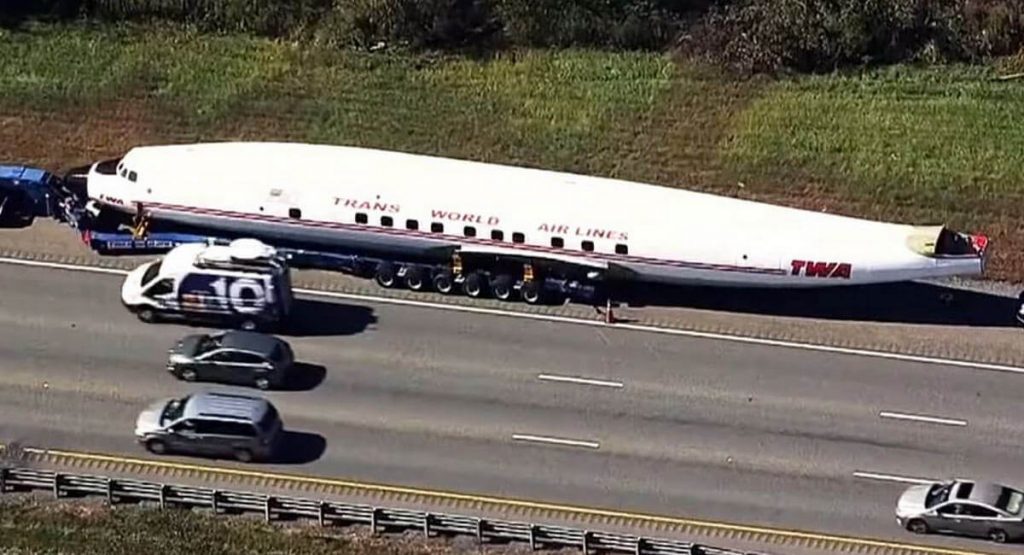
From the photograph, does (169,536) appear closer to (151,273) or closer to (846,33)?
(151,273)

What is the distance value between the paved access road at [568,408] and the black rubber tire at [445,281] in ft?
3.23

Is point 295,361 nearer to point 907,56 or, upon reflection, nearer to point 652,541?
point 652,541

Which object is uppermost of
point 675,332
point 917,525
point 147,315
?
point 147,315

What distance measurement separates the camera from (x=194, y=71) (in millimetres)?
68625

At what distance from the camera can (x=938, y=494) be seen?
48.3m

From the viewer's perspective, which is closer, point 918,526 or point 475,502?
point 918,526

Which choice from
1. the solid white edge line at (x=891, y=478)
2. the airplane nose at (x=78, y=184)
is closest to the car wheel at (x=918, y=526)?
the solid white edge line at (x=891, y=478)

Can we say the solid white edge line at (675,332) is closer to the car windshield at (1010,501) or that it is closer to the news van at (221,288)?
the news van at (221,288)

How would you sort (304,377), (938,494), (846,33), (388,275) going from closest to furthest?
(938,494)
(304,377)
(388,275)
(846,33)

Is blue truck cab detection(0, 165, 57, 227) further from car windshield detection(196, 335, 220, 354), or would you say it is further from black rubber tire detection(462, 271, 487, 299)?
black rubber tire detection(462, 271, 487, 299)

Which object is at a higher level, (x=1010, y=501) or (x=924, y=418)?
(x=924, y=418)

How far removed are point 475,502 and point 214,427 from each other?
6427 mm

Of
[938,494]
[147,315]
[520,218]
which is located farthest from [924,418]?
[147,315]

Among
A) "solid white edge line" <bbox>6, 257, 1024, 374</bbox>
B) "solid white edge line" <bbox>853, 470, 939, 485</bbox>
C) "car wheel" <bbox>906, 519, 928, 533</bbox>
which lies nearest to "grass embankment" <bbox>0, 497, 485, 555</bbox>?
"solid white edge line" <bbox>853, 470, 939, 485</bbox>
